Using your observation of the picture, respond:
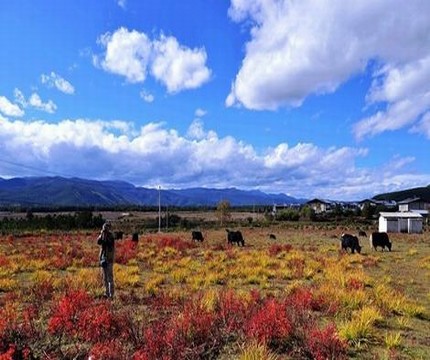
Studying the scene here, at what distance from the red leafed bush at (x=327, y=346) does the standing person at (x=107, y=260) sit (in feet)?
23.7

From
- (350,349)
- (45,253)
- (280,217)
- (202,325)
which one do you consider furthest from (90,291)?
(280,217)

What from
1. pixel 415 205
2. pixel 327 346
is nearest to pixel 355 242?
pixel 327 346

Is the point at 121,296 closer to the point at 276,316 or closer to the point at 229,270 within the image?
the point at 276,316

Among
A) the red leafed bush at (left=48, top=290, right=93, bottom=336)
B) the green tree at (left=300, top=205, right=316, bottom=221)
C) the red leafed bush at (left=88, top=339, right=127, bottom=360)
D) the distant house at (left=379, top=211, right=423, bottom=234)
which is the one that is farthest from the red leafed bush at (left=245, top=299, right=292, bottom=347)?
the green tree at (left=300, top=205, right=316, bottom=221)

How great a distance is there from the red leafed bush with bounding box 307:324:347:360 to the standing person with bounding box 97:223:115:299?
7.23 m

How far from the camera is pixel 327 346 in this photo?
857cm

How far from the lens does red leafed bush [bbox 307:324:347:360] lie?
841 centimetres

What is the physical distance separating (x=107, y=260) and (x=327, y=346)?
8.05 metres

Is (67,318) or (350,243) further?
(350,243)

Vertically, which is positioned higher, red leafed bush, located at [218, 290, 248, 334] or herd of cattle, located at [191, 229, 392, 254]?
herd of cattle, located at [191, 229, 392, 254]

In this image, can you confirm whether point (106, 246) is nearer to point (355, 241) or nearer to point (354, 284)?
point (354, 284)

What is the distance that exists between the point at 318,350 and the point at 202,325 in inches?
86.9

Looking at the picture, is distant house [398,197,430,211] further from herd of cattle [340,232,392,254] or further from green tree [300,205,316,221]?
herd of cattle [340,232,392,254]

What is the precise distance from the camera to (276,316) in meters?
9.80
